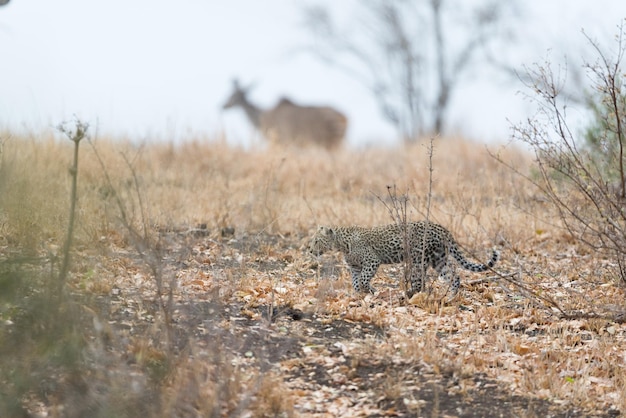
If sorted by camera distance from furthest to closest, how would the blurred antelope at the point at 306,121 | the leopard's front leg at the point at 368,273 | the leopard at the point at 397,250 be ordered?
the blurred antelope at the point at 306,121, the leopard's front leg at the point at 368,273, the leopard at the point at 397,250

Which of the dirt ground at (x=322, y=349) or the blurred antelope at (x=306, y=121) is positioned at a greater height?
the blurred antelope at (x=306, y=121)

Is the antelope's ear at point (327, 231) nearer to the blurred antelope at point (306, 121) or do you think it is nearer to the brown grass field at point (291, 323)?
the brown grass field at point (291, 323)

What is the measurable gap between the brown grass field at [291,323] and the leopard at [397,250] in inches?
6.3

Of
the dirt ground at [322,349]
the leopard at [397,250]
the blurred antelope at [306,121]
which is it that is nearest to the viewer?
the dirt ground at [322,349]

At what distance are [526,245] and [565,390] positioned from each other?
456cm

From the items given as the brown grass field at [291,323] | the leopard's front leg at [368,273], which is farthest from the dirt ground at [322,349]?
the leopard's front leg at [368,273]

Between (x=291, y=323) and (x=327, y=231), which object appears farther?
(x=327, y=231)

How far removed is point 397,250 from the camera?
7879 millimetres

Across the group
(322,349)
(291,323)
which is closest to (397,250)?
(291,323)

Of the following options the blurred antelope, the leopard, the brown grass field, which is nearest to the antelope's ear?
the leopard

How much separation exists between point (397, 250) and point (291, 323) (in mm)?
1403

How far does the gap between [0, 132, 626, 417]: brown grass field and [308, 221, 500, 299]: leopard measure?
0.53ft

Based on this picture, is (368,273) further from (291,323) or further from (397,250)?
(291,323)

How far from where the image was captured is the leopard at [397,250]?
25.4 feet
